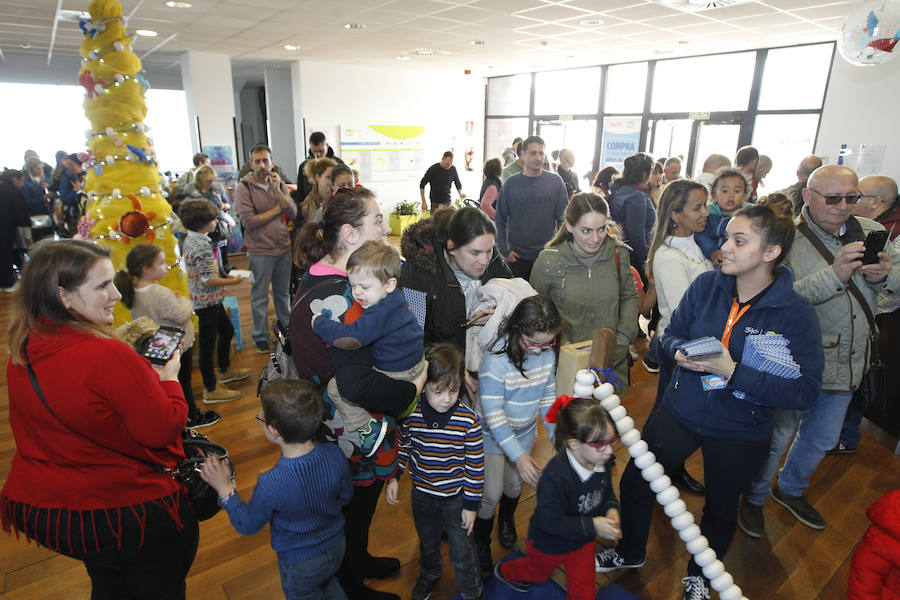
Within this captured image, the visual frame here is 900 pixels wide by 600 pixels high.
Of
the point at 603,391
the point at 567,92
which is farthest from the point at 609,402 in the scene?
the point at 567,92

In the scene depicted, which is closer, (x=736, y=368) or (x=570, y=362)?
(x=736, y=368)

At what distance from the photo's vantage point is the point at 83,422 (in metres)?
1.19

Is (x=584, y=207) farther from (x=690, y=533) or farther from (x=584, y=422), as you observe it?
(x=690, y=533)

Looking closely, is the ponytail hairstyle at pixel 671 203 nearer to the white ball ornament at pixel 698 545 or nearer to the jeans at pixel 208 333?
the white ball ornament at pixel 698 545

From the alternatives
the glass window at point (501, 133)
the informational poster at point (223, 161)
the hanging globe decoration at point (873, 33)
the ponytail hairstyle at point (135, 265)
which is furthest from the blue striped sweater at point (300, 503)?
the glass window at point (501, 133)

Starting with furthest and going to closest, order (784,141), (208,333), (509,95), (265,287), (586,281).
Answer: (509,95) → (784,141) → (265,287) → (208,333) → (586,281)

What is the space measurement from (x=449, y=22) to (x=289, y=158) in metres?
6.65

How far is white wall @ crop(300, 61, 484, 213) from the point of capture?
10.0m

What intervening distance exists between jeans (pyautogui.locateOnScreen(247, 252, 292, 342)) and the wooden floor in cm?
166

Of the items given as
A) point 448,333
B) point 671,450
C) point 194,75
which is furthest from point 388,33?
point 671,450

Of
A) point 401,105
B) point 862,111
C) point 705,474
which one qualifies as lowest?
point 705,474

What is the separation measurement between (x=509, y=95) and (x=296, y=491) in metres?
12.0

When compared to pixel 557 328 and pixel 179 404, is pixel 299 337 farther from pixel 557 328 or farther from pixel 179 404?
pixel 557 328

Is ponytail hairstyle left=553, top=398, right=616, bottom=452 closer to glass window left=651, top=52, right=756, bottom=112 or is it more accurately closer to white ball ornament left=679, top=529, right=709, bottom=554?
white ball ornament left=679, top=529, right=709, bottom=554
